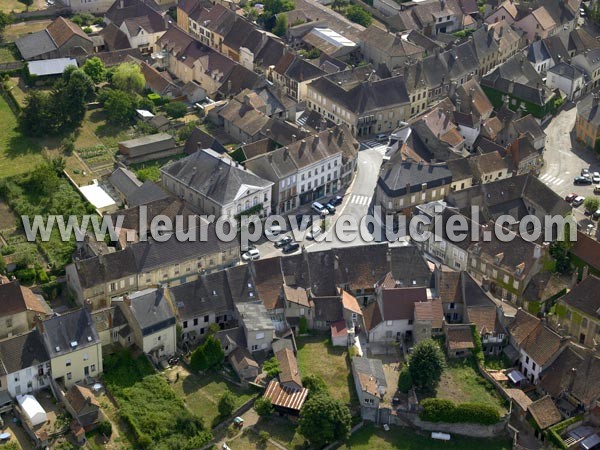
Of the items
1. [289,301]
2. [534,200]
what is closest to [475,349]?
[289,301]

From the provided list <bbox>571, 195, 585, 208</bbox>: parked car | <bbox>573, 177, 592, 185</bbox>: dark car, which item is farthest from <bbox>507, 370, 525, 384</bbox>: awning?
<bbox>573, 177, 592, 185</bbox>: dark car


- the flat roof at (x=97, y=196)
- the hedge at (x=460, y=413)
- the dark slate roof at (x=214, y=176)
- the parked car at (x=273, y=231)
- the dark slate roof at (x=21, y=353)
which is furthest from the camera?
the flat roof at (x=97, y=196)

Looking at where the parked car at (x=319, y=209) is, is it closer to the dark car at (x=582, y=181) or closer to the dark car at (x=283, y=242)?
the dark car at (x=283, y=242)

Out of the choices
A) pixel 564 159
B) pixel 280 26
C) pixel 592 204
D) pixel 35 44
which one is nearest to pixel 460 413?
pixel 592 204

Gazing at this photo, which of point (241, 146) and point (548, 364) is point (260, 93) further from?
point (548, 364)

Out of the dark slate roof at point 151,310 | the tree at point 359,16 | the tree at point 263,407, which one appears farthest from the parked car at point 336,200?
the tree at point 359,16

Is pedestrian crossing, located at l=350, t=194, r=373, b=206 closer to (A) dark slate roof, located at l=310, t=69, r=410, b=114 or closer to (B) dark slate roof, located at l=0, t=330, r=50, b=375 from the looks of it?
(A) dark slate roof, located at l=310, t=69, r=410, b=114
